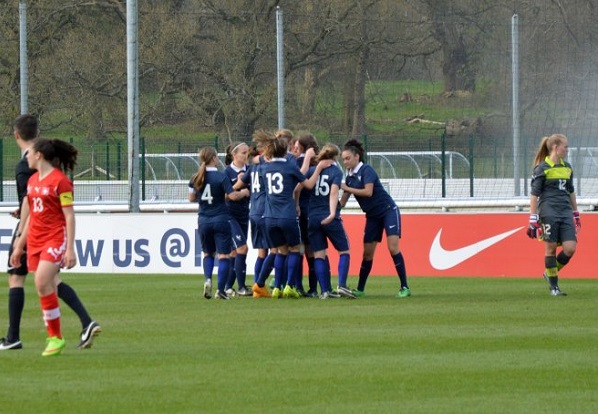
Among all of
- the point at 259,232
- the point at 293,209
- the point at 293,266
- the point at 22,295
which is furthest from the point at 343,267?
the point at 22,295

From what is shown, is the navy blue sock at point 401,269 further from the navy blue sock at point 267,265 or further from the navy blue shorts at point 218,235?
the navy blue shorts at point 218,235

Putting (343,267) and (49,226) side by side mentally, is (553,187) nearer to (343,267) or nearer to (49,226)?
(343,267)

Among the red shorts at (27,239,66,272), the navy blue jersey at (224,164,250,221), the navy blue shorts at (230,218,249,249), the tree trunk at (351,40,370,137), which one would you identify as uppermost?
the tree trunk at (351,40,370,137)

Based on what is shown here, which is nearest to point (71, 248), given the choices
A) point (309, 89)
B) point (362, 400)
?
point (362, 400)

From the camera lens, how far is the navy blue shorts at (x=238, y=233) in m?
17.5

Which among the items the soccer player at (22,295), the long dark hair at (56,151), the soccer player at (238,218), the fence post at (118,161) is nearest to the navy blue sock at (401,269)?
the soccer player at (238,218)

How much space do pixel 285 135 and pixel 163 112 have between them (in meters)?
12.7

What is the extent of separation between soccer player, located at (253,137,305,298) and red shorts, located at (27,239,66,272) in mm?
5413

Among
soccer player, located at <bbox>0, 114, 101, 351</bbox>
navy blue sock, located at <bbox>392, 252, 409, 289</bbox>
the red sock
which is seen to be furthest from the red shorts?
navy blue sock, located at <bbox>392, 252, 409, 289</bbox>

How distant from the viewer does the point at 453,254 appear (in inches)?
821

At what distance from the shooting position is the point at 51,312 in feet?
35.7

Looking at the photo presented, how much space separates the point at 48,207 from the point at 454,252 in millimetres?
10930

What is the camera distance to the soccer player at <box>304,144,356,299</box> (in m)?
16.3

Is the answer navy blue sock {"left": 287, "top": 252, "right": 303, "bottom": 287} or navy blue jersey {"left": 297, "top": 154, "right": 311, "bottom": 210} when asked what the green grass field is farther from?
navy blue jersey {"left": 297, "top": 154, "right": 311, "bottom": 210}
